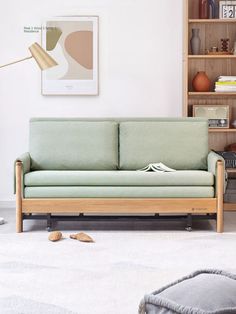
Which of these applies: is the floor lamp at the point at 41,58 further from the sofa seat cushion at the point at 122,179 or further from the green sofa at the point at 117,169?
the sofa seat cushion at the point at 122,179

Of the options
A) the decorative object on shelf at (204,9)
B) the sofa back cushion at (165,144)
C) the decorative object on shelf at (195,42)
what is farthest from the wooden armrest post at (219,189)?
the decorative object on shelf at (204,9)

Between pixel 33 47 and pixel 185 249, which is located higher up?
pixel 33 47

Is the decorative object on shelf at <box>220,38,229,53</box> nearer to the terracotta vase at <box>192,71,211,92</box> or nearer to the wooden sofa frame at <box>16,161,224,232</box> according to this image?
the terracotta vase at <box>192,71,211,92</box>

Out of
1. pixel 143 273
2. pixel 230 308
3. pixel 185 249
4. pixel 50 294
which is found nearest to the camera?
pixel 230 308

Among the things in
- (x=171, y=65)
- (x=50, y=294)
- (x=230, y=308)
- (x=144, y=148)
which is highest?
(x=171, y=65)

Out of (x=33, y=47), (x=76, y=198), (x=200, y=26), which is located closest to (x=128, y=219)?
(x=76, y=198)

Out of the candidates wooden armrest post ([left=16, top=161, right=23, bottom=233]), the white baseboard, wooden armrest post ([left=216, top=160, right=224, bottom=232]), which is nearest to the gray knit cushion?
wooden armrest post ([left=216, top=160, right=224, bottom=232])

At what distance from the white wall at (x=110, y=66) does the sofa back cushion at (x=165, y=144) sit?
2.23ft

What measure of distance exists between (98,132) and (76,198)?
2.64 feet

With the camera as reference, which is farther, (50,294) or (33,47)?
(33,47)

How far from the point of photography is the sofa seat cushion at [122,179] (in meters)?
5.23

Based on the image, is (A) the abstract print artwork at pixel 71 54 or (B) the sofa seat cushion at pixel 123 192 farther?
(A) the abstract print artwork at pixel 71 54

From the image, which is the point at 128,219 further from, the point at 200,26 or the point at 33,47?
the point at 200,26

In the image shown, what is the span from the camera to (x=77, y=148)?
18.9 ft
